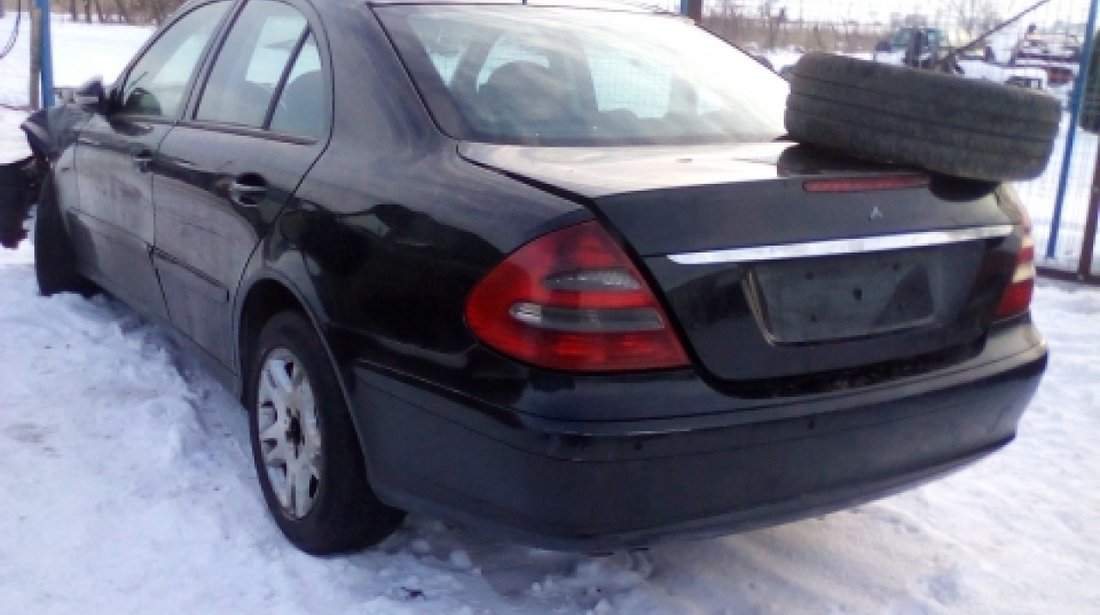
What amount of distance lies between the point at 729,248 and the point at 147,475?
215 centimetres

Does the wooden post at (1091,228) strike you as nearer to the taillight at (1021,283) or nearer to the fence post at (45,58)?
the taillight at (1021,283)

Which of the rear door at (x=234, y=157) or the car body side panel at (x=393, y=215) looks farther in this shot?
the rear door at (x=234, y=157)

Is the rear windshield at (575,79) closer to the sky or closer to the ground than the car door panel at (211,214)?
closer to the sky

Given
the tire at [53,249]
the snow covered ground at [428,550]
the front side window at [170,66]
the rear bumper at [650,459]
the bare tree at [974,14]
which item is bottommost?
the snow covered ground at [428,550]

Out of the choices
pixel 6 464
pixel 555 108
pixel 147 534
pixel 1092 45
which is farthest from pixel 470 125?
pixel 1092 45

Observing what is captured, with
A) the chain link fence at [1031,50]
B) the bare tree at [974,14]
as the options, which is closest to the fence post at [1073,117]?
the chain link fence at [1031,50]

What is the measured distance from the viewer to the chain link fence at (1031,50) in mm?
7074

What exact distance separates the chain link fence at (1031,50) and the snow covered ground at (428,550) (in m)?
3.48

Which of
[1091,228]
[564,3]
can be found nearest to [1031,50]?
[1091,228]

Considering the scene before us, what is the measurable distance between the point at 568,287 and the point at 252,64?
190cm

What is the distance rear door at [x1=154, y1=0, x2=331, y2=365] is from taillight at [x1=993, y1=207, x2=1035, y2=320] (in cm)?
190

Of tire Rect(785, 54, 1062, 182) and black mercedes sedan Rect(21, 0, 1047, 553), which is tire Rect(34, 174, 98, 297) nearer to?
black mercedes sedan Rect(21, 0, 1047, 553)

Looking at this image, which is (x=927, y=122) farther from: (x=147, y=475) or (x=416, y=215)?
(x=147, y=475)

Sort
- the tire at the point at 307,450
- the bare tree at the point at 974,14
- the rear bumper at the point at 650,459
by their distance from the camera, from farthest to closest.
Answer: the bare tree at the point at 974,14
the tire at the point at 307,450
the rear bumper at the point at 650,459
